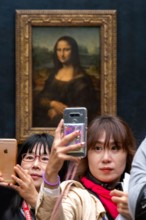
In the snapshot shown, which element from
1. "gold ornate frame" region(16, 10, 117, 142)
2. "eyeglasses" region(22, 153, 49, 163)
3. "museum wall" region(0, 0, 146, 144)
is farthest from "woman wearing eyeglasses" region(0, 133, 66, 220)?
"museum wall" region(0, 0, 146, 144)

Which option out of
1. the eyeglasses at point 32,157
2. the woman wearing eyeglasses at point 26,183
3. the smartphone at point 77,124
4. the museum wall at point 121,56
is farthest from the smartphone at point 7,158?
the museum wall at point 121,56

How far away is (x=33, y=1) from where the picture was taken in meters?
12.6

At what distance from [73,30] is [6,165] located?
833 centimetres

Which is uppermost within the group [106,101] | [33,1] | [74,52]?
[33,1]

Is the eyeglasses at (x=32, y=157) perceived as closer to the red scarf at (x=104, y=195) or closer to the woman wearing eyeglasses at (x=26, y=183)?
the woman wearing eyeglasses at (x=26, y=183)

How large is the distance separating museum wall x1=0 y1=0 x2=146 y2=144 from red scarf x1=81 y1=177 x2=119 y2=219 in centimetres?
835

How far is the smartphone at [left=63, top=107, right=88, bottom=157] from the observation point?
3488 millimetres

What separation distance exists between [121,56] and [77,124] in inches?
362

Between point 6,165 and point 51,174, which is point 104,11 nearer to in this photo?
point 6,165

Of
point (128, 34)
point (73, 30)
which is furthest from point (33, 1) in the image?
point (128, 34)

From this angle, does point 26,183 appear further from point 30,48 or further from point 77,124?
point 30,48

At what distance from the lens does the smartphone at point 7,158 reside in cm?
447

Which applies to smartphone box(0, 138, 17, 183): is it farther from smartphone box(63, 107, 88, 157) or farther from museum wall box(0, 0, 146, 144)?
museum wall box(0, 0, 146, 144)

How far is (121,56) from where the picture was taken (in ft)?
41.5
